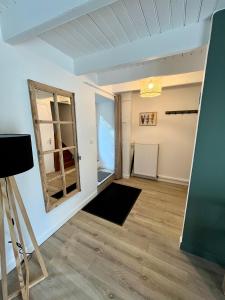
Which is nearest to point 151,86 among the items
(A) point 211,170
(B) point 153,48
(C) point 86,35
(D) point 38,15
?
(B) point 153,48

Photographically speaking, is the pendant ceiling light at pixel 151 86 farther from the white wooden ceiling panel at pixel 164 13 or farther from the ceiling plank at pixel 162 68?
the white wooden ceiling panel at pixel 164 13

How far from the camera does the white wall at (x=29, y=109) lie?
134cm

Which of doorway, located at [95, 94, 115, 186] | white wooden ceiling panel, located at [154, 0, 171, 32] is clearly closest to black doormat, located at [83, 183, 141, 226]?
doorway, located at [95, 94, 115, 186]

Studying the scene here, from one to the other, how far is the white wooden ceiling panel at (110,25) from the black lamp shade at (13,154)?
1.27 metres

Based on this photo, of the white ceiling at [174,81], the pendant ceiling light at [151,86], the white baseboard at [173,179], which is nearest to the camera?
the pendant ceiling light at [151,86]

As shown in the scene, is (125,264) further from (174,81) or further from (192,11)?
(174,81)

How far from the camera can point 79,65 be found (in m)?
2.06

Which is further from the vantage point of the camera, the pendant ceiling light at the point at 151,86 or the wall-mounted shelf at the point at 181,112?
the wall-mounted shelf at the point at 181,112

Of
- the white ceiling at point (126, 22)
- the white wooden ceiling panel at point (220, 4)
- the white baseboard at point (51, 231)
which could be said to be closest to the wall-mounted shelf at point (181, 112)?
the white ceiling at point (126, 22)

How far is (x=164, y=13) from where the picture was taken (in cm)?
124

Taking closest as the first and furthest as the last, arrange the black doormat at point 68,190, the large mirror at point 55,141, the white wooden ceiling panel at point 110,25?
the white wooden ceiling panel at point 110,25 < the large mirror at point 55,141 < the black doormat at point 68,190

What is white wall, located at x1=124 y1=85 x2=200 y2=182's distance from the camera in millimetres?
3234

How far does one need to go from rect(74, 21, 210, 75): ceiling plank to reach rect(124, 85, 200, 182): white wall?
1.96m

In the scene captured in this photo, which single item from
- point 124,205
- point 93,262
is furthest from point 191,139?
point 93,262
